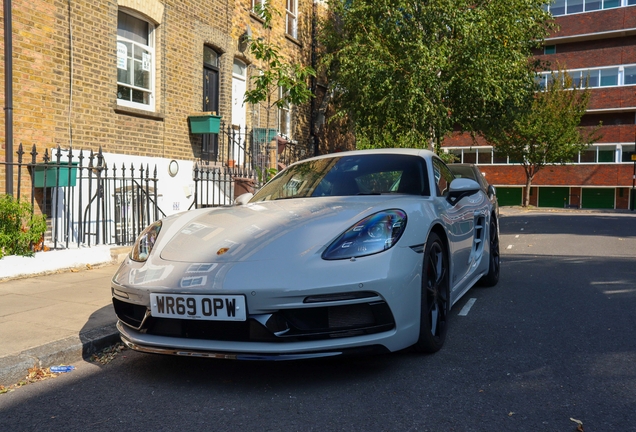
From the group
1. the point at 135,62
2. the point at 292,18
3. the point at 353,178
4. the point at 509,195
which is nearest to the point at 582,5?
the point at 509,195

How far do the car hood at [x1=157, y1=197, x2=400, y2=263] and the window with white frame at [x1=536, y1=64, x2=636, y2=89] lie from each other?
4579 cm

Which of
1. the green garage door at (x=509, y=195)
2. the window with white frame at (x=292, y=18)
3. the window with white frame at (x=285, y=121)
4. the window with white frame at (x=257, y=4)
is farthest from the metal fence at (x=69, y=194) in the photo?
the green garage door at (x=509, y=195)

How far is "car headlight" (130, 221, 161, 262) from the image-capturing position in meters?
4.12

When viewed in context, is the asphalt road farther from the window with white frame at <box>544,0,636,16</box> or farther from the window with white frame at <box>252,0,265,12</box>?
the window with white frame at <box>544,0,636,16</box>

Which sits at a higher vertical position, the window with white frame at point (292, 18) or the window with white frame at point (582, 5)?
the window with white frame at point (582, 5)

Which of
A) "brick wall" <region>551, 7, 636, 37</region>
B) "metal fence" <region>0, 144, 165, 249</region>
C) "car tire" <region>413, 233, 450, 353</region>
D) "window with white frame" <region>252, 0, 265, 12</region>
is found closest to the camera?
"car tire" <region>413, 233, 450, 353</region>

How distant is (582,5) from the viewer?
4828cm

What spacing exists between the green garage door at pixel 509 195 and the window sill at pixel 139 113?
43871 millimetres

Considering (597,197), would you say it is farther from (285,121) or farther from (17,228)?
(17,228)

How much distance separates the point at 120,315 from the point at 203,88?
10.5m

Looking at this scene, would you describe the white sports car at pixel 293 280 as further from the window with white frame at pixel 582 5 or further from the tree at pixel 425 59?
the window with white frame at pixel 582 5

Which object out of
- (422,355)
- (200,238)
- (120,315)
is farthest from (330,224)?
(120,315)

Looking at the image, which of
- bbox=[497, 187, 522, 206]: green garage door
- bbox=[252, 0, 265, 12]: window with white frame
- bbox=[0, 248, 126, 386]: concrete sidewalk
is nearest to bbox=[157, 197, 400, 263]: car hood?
bbox=[0, 248, 126, 386]: concrete sidewalk

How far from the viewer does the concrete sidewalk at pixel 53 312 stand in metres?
4.18
